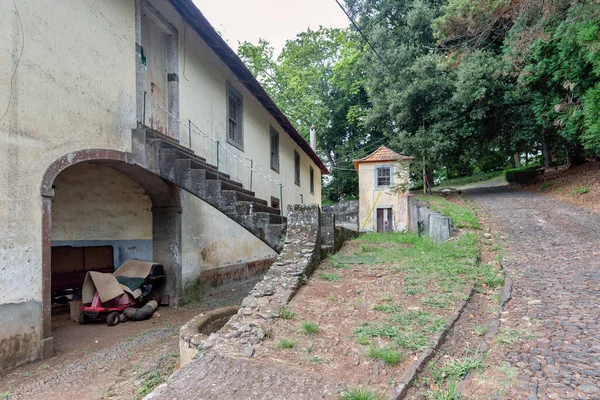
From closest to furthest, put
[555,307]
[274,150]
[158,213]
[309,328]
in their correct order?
1. [309,328]
2. [555,307]
3. [158,213]
4. [274,150]

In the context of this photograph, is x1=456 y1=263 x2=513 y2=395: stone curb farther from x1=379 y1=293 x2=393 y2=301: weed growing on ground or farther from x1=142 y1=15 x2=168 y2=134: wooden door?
x1=142 y1=15 x2=168 y2=134: wooden door

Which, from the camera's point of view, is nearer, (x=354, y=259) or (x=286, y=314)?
(x=286, y=314)

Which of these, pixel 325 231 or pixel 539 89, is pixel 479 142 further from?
pixel 325 231

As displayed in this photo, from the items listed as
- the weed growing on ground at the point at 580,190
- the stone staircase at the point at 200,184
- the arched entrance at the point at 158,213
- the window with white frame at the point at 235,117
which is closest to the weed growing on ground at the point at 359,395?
the stone staircase at the point at 200,184

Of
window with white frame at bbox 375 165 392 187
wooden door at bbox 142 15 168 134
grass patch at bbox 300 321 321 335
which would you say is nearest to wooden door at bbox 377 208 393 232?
window with white frame at bbox 375 165 392 187

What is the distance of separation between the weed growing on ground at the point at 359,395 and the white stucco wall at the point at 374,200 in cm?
1459

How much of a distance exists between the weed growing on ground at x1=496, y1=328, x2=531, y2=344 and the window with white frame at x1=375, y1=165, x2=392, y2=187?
13901mm

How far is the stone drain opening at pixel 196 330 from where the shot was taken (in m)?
3.76

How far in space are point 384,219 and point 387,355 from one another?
48.6 feet

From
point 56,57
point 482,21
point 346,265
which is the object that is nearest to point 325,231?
point 346,265

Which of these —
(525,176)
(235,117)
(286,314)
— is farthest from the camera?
(525,176)

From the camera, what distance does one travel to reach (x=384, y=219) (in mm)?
17438

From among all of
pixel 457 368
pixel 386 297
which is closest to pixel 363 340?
pixel 457 368

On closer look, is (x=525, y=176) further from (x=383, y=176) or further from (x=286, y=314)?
(x=286, y=314)
